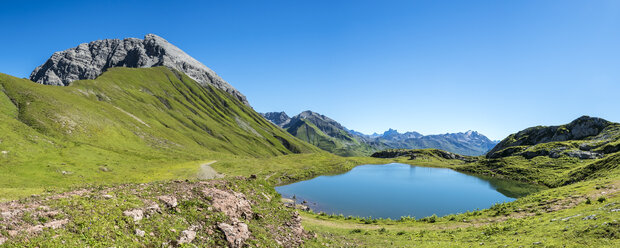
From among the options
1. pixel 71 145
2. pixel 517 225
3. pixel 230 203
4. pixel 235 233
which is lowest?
Answer: pixel 517 225

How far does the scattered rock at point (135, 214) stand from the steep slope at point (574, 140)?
15597cm

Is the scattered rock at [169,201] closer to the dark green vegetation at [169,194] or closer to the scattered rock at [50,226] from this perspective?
the dark green vegetation at [169,194]

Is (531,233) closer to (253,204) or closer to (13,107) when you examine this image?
(253,204)

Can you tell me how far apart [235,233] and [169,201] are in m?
5.44

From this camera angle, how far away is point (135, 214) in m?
15.3

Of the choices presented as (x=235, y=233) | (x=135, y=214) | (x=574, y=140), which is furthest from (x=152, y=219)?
(x=574, y=140)

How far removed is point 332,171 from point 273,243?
121m

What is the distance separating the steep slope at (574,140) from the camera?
362 feet

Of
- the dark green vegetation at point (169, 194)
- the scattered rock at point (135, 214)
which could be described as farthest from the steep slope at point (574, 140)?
the scattered rock at point (135, 214)

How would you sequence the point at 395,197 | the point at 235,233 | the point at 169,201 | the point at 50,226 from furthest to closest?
the point at 395,197 → the point at 169,201 → the point at 235,233 → the point at 50,226

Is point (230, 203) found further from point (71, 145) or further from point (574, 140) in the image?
point (574, 140)

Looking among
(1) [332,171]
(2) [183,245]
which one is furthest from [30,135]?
(1) [332,171]

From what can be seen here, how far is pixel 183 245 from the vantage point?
15.0 meters

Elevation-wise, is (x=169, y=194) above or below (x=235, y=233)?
above
